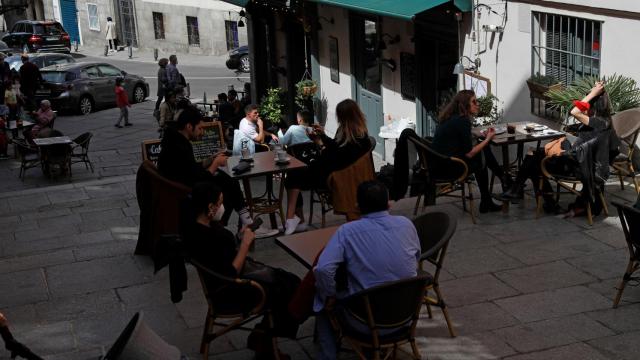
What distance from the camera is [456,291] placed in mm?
7410

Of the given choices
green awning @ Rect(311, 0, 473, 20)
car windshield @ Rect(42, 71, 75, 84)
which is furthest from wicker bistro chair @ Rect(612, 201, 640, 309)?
car windshield @ Rect(42, 71, 75, 84)

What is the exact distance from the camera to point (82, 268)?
891cm

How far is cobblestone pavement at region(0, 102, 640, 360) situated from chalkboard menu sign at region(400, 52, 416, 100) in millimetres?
5122

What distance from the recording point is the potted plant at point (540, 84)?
1155cm

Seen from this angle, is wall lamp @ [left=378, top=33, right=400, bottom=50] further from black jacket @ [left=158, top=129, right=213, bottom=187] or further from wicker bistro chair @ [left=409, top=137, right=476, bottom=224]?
black jacket @ [left=158, top=129, right=213, bottom=187]

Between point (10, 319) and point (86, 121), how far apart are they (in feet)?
56.7

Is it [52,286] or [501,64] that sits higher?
[501,64]

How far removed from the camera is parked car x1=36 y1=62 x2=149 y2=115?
983 inches

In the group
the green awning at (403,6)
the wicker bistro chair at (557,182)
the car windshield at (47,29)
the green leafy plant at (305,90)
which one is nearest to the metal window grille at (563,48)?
the green awning at (403,6)

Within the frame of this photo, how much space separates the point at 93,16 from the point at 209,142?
35.2 meters

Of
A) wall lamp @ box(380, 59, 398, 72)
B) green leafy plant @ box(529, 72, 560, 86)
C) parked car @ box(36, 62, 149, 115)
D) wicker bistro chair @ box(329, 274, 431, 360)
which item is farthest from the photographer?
parked car @ box(36, 62, 149, 115)

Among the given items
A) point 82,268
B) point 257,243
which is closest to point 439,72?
point 257,243

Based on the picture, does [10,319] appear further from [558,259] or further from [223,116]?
[223,116]

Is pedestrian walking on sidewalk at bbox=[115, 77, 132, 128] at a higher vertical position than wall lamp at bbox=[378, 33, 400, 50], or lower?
lower
